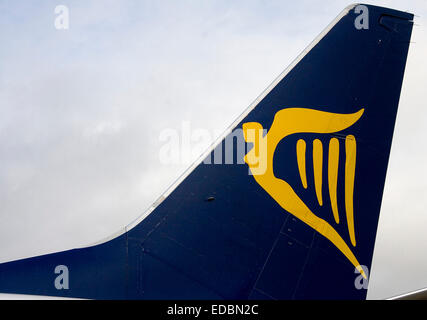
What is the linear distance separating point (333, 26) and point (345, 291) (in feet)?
14.7

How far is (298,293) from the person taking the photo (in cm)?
825

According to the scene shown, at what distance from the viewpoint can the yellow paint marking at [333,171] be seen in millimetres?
8781

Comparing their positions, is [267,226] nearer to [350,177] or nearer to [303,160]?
[303,160]

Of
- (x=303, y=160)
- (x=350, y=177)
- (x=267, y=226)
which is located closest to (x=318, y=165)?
(x=303, y=160)

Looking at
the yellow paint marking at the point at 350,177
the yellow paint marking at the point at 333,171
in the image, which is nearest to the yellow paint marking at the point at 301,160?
the yellow paint marking at the point at 333,171

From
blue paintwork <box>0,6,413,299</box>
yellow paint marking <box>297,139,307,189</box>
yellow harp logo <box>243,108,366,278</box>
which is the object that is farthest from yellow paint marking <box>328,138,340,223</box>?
yellow paint marking <box>297,139,307,189</box>

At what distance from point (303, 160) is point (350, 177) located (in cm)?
98

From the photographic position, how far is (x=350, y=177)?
29.7 ft

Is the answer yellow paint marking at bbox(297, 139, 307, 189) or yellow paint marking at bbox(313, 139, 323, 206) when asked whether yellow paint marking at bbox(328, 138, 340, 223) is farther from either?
yellow paint marking at bbox(297, 139, 307, 189)

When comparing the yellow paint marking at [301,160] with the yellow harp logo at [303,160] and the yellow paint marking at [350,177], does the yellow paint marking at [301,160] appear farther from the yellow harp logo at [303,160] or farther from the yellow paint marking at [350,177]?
the yellow paint marking at [350,177]

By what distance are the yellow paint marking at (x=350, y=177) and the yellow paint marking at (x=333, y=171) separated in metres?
0.22
